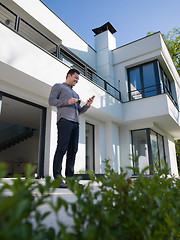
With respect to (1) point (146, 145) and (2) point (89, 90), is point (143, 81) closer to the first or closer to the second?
(1) point (146, 145)

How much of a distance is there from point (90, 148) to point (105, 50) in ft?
16.2

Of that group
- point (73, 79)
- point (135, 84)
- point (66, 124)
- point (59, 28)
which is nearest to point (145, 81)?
point (135, 84)

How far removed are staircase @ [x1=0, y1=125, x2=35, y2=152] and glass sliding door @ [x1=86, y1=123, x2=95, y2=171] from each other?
14.7 feet

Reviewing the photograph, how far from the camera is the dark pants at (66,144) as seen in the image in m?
2.27

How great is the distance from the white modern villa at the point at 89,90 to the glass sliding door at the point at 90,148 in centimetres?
4

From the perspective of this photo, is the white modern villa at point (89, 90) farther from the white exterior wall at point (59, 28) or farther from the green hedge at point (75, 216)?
the green hedge at point (75, 216)

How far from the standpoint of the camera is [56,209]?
16.6 inches

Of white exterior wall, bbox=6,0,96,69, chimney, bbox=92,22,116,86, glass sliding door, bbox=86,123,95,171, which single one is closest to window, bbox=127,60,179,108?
chimney, bbox=92,22,116,86

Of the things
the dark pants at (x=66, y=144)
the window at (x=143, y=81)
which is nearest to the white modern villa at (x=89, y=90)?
the window at (x=143, y=81)

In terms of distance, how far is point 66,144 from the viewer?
7.70ft

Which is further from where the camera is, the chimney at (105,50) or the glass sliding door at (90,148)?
the chimney at (105,50)

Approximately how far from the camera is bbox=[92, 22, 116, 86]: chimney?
29.1ft

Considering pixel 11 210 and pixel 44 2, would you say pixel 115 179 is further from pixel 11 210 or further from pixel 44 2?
pixel 44 2

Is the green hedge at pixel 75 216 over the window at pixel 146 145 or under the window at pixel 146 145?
under
